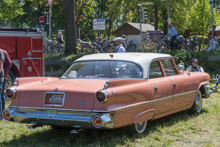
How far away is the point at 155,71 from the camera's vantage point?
695 cm

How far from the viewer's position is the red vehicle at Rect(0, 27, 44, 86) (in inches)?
452

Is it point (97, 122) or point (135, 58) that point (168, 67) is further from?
point (97, 122)

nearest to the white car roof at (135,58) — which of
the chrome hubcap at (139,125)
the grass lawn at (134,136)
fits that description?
the chrome hubcap at (139,125)

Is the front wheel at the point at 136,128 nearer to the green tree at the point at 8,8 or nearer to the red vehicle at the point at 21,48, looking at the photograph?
the red vehicle at the point at 21,48

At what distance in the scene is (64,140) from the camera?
6.11 metres

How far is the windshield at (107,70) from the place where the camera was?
6.43m

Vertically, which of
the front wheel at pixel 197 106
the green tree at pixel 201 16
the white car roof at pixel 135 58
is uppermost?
the green tree at pixel 201 16

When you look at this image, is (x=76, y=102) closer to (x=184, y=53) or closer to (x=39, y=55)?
(x=39, y=55)

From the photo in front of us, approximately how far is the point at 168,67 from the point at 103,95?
8.12ft

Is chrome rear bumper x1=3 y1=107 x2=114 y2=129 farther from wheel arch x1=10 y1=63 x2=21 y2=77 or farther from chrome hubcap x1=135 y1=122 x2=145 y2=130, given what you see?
wheel arch x1=10 y1=63 x2=21 y2=77

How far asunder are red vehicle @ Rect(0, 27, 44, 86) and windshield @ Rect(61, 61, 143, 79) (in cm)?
482

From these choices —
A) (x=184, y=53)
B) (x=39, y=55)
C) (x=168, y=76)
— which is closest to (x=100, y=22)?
(x=184, y=53)

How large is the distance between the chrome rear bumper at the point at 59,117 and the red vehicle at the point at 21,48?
5.42 metres

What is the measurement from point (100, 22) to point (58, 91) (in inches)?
673
